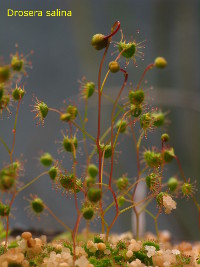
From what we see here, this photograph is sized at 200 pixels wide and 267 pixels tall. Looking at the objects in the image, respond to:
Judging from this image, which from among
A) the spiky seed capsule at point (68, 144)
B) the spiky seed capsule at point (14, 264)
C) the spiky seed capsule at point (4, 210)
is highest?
the spiky seed capsule at point (68, 144)

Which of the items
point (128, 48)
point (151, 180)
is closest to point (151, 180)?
point (151, 180)

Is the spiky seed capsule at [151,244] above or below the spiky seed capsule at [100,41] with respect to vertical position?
below

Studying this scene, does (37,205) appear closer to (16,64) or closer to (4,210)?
(4,210)

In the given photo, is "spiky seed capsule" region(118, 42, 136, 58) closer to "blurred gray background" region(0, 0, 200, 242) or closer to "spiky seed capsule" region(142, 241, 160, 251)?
"spiky seed capsule" region(142, 241, 160, 251)

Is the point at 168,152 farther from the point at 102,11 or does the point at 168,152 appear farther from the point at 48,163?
the point at 102,11

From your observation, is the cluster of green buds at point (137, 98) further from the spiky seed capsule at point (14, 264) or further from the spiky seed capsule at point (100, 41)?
the spiky seed capsule at point (14, 264)

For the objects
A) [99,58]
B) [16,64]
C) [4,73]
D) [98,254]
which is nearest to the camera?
[4,73]

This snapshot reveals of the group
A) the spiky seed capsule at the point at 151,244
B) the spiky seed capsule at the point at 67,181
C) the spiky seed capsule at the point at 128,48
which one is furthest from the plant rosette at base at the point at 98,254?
the spiky seed capsule at the point at 128,48
